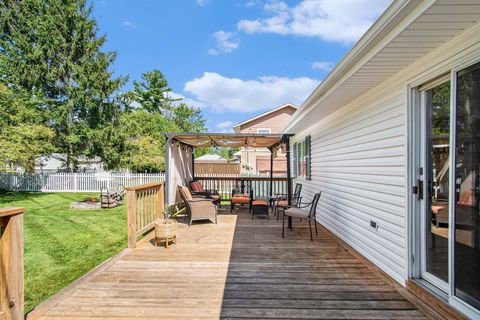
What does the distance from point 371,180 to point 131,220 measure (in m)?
3.67

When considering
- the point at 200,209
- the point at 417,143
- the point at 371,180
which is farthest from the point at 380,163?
the point at 200,209

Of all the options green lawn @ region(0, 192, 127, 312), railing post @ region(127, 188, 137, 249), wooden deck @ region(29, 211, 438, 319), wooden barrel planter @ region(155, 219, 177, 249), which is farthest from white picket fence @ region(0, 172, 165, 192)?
wooden deck @ region(29, 211, 438, 319)

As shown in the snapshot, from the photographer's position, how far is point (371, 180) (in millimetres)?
3570

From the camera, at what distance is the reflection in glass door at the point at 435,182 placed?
92.4 inches

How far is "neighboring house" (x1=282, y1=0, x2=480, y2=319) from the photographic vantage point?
6.48 feet

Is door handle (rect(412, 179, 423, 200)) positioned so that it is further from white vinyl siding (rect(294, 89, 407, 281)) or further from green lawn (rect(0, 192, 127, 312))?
green lawn (rect(0, 192, 127, 312))

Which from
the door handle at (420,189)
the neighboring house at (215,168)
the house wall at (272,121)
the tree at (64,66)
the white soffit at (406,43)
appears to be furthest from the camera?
the house wall at (272,121)

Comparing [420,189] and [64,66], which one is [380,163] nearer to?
[420,189]

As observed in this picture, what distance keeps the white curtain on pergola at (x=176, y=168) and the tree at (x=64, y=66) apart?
33.6ft

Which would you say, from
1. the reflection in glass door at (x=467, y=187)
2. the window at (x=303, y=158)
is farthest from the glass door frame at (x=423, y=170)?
the window at (x=303, y=158)

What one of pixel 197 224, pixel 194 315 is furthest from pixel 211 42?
pixel 194 315

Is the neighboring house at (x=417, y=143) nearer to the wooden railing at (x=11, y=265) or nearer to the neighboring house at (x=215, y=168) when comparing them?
the wooden railing at (x=11, y=265)

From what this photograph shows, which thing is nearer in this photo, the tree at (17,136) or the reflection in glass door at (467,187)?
the reflection in glass door at (467,187)

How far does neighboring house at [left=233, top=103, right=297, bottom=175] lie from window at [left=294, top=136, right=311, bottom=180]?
8.53 m
